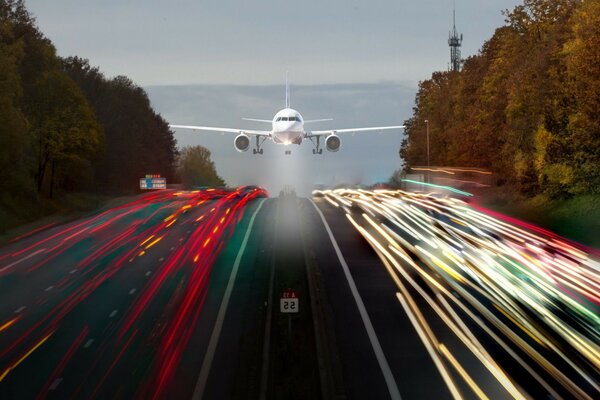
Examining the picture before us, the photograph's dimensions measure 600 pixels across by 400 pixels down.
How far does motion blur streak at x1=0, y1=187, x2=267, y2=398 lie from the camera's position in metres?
31.4

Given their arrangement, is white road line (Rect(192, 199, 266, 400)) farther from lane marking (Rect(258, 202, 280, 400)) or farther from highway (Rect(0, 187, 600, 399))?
lane marking (Rect(258, 202, 280, 400))

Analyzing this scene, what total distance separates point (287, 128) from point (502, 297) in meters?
65.8

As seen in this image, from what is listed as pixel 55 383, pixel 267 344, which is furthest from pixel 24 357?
pixel 267 344

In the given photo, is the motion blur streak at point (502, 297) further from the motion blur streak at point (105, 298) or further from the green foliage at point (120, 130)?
the green foliage at point (120, 130)

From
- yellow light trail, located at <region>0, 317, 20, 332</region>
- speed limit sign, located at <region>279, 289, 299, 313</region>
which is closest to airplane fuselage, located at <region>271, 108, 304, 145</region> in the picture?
yellow light trail, located at <region>0, 317, 20, 332</region>

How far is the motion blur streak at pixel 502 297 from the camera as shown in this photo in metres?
30.4

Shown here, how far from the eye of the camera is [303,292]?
44.6m

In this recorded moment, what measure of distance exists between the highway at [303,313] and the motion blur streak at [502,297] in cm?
12

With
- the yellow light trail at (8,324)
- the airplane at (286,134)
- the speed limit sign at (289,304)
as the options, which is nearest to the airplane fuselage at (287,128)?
the airplane at (286,134)

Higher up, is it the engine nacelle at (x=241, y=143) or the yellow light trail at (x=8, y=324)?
the engine nacelle at (x=241, y=143)

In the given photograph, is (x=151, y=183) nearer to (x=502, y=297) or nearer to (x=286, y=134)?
(x=286, y=134)

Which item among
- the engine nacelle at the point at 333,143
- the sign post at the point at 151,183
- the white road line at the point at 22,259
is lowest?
the white road line at the point at 22,259

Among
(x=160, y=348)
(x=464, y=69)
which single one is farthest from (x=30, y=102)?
(x=160, y=348)

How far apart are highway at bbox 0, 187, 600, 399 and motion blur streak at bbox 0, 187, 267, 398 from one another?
120mm
